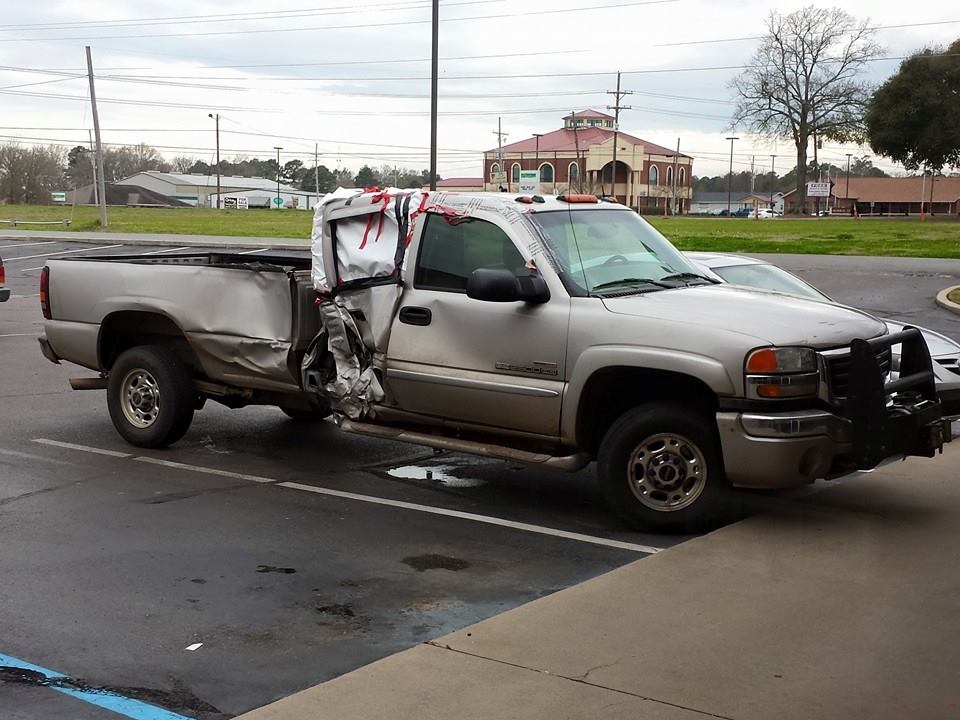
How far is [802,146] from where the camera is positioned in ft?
283

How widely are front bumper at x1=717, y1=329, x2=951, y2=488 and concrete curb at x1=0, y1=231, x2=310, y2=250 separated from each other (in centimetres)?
3265

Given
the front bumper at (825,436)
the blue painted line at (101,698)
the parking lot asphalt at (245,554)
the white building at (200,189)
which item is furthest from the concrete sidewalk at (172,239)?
the white building at (200,189)

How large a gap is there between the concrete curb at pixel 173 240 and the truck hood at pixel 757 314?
3190 centimetres

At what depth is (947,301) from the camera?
2072cm

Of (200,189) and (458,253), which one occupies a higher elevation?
(200,189)

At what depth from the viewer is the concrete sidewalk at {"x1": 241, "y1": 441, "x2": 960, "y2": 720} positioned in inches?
167

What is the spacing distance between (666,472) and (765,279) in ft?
14.3

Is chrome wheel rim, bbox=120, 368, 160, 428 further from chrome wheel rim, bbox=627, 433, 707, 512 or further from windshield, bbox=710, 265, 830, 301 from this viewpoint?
windshield, bbox=710, 265, 830, 301

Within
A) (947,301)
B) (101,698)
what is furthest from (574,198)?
(947,301)

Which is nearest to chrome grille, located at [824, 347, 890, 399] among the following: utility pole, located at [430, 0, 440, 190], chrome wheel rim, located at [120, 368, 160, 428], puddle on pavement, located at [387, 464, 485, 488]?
puddle on pavement, located at [387, 464, 485, 488]

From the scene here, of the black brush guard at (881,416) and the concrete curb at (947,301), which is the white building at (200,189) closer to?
the concrete curb at (947,301)

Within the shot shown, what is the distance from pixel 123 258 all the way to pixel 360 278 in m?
2.79

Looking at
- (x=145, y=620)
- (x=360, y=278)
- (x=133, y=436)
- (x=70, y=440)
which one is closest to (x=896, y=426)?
(x=360, y=278)

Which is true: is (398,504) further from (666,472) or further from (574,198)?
(574,198)
